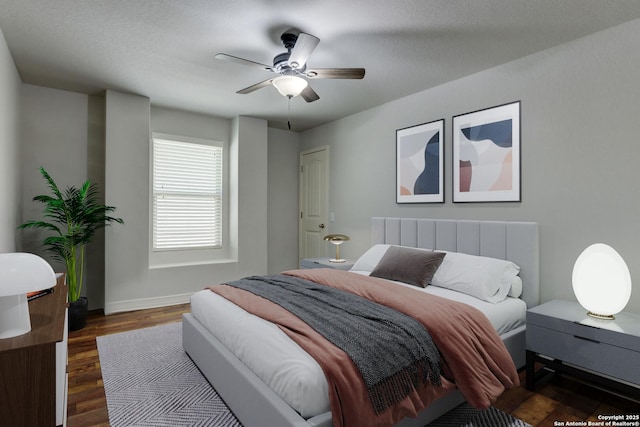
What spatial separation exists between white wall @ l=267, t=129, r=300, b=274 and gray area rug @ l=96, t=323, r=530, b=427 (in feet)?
8.65

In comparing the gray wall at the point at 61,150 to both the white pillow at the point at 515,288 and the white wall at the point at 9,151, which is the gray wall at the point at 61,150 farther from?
the white pillow at the point at 515,288

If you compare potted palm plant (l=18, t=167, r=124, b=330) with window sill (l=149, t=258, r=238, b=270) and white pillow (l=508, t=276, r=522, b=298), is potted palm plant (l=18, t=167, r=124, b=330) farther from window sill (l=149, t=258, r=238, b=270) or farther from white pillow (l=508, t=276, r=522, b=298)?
white pillow (l=508, t=276, r=522, b=298)

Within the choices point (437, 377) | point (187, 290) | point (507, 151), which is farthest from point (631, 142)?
point (187, 290)

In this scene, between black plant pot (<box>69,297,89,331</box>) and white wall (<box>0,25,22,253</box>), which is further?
black plant pot (<box>69,297,89,331</box>)

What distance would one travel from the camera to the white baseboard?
4014mm

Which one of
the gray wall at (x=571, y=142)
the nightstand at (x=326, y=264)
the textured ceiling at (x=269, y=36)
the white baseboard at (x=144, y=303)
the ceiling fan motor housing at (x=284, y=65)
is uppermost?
the textured ceiling at (x=269, y=36)

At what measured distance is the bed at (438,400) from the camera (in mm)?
1608

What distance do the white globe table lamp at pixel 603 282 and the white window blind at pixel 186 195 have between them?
14.1 ft

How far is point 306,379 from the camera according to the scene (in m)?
1.49

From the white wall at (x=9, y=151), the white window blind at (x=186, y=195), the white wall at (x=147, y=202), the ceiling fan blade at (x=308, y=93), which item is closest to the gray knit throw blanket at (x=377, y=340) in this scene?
the ceiling fan blade at (x=308, y=93)

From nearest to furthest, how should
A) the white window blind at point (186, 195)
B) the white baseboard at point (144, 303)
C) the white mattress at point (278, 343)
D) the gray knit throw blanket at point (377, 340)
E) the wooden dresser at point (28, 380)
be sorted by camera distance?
the wooden dresser at point (28, 380) < the white mattress at point (278, 343) < the gray knit throw blanket at point (377, 340) < the white baseboard at point (144, 303) < the white window blind at point (186, 195)

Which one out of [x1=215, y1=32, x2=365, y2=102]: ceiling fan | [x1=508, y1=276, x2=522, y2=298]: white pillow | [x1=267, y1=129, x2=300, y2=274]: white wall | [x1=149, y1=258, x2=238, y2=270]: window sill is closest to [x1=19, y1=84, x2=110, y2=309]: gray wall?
[x1=149, y1=258, x2=238, y2=270]: window sill

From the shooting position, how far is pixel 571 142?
270 cm

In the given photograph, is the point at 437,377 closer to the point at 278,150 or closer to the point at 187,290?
the point at 187,290
